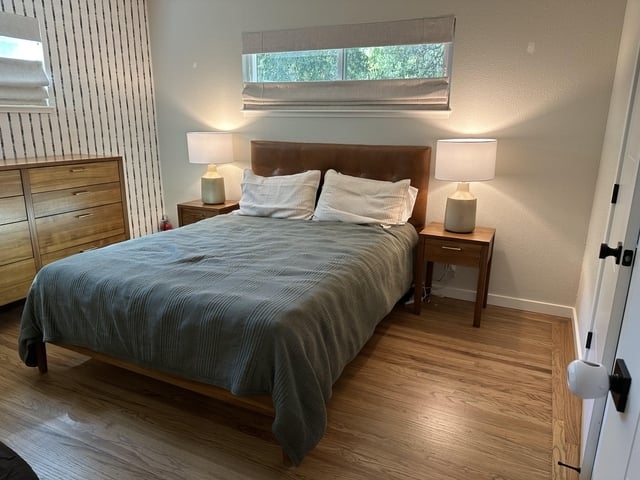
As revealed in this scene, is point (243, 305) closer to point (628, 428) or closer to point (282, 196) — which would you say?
point (628, 428)

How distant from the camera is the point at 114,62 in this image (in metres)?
4.04

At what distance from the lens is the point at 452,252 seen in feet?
9.65

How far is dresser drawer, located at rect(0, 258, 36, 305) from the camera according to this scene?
9.46 feet

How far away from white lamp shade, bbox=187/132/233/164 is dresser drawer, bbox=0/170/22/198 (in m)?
1.38

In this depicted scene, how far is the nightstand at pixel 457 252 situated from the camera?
2852mm

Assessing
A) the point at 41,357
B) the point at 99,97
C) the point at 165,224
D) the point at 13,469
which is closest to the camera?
the point at 13,469

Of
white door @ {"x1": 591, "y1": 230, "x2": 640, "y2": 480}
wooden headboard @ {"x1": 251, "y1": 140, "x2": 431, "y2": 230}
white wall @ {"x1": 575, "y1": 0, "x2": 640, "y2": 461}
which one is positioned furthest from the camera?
wooden headboard @ {"x1": 251, "y1": 140, "x2": 431, "y2": 230}

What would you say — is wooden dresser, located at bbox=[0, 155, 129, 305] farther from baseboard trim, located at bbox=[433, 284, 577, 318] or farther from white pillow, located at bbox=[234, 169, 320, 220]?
baseboard trim, located at bbox=[433, 284, 577, 318]

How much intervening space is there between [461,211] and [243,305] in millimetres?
1795

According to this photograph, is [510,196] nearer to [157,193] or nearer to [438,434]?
[438,434]

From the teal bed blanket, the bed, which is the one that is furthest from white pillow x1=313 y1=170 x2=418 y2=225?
the teal bed blanket

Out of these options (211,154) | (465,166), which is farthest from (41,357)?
(465,166)

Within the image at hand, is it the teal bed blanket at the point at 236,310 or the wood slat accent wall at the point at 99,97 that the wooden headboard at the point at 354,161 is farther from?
the wood slat accent wall at the point at 99,97

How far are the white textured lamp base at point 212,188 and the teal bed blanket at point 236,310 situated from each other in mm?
1210
